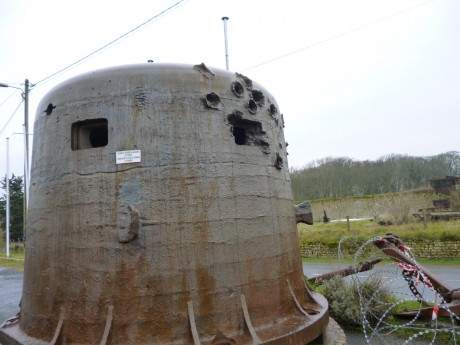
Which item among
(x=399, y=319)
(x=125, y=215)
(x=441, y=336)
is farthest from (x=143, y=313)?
(x=399, y=319)

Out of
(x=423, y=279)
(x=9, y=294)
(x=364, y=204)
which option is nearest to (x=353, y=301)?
(x=423, y=279)

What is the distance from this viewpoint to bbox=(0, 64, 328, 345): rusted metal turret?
12.2 ft

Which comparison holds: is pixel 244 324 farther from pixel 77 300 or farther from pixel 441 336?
pixel 441 336

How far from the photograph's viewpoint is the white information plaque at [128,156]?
3932mm

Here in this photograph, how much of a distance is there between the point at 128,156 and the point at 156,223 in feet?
2.53

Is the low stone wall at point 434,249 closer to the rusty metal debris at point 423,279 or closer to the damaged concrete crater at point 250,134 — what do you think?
the rusty metal debris at point 423,279

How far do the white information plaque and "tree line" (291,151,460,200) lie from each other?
41.2 meters

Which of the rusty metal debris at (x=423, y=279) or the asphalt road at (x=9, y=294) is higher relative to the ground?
the rusty metal debris at (x=423, y=279)

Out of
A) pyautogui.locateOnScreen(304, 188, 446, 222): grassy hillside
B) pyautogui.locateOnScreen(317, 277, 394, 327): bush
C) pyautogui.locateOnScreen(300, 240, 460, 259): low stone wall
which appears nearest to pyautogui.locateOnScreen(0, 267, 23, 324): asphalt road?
pyautogui.locateOnScreen(317, 277, 394, 327): bush

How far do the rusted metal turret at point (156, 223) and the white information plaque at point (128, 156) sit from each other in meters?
0.01

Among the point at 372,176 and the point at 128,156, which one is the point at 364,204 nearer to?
the point at 372,176

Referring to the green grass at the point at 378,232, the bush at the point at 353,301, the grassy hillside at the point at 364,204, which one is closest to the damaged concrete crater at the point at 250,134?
the bush at the point at 353,301

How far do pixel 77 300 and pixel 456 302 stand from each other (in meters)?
5.58

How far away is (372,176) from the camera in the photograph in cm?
4559
